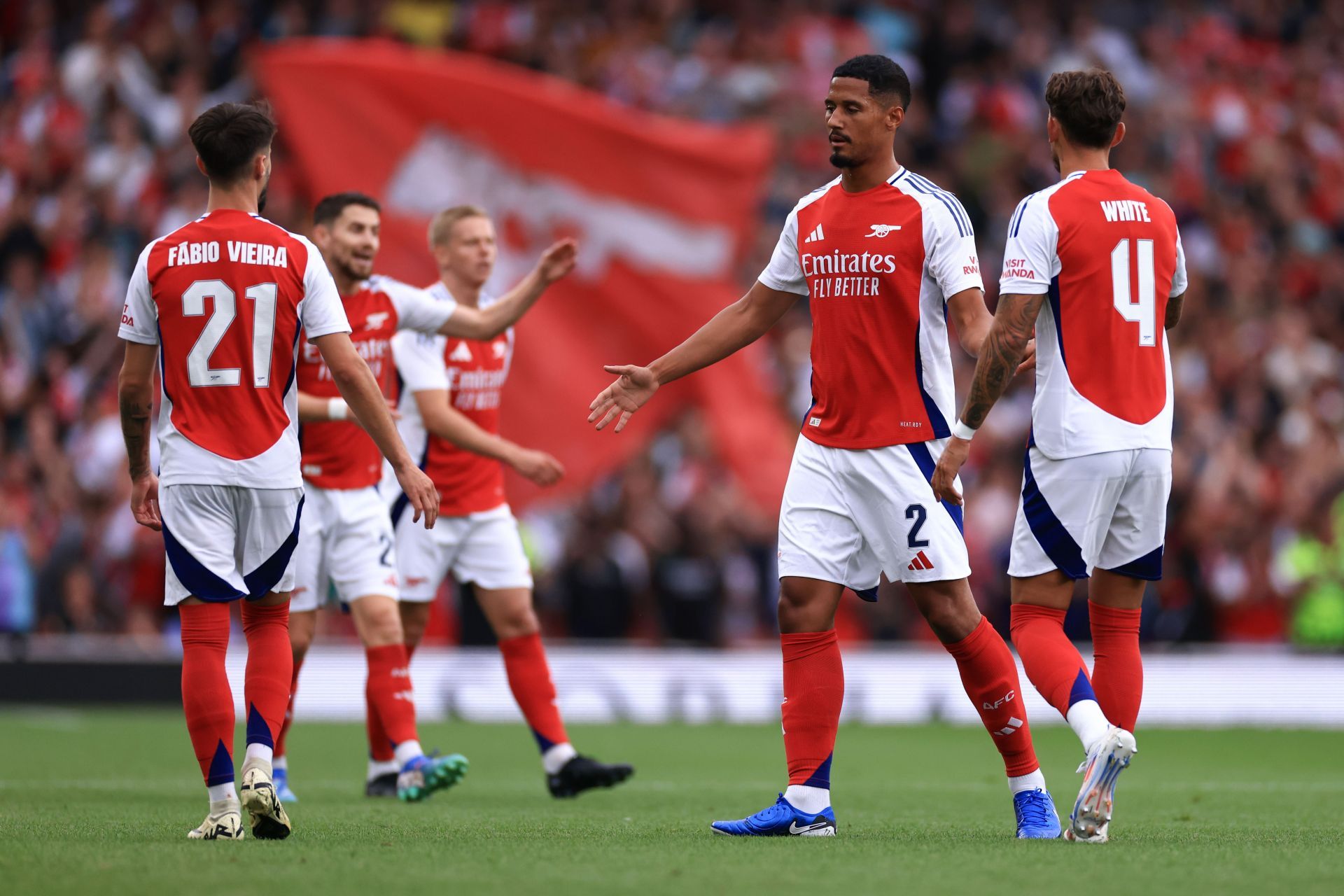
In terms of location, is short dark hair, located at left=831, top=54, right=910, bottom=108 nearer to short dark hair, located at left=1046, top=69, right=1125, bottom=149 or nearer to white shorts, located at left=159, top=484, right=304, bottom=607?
short dark hair, located at left=1046, top=69, right=1125, bottom=149

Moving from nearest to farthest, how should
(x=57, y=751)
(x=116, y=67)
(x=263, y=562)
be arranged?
1. (x=263, y=562)
2. (x=57, y=751)
3. (x=116, y=67)

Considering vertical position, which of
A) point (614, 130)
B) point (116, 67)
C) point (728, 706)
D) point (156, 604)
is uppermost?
point (116, 67)

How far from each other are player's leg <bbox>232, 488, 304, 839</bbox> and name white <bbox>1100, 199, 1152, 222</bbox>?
3.07 m

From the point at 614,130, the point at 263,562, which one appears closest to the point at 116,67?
the point at 614,130

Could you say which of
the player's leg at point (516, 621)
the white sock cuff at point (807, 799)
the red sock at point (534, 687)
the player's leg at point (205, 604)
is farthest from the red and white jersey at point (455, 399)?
the white sock cuff at point (807, 799)

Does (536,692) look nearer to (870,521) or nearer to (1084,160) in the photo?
(870,521)

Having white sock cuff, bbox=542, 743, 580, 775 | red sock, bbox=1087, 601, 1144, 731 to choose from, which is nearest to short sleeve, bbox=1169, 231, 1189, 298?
red sock, bbox=1087, 601, 1144, 731

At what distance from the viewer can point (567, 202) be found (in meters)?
16.4

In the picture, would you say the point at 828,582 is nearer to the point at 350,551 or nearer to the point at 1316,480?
the point at 350,551

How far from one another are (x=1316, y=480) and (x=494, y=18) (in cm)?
1135

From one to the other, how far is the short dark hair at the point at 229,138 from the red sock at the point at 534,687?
3.33 meters

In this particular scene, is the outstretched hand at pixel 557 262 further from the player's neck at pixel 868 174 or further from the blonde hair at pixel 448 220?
the player's neck at pixel 868 174

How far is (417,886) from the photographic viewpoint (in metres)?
4.73

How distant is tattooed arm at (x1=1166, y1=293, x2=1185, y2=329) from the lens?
641 cm
